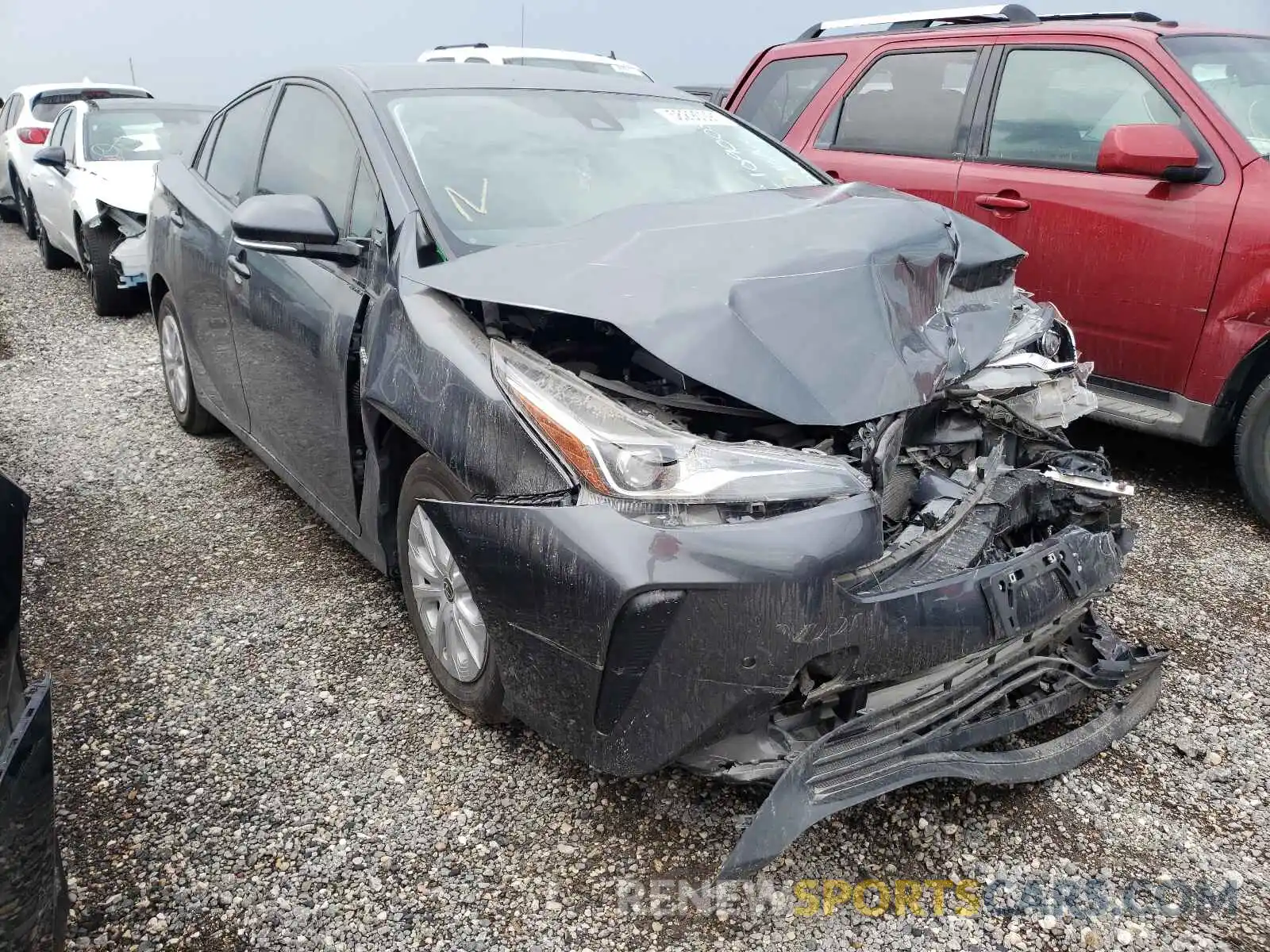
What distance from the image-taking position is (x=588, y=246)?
2379 mm

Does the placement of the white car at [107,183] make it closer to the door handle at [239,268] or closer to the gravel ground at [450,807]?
the door handle at [239,268]

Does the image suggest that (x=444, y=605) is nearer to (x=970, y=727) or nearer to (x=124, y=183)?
(x=970, y=727)

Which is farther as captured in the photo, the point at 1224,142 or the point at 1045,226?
the point at 1045,226

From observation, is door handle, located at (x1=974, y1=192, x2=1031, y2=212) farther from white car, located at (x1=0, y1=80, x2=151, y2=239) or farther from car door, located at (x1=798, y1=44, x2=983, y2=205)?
white car, located at (x1=0, y1=80, x2=151, y2=239)

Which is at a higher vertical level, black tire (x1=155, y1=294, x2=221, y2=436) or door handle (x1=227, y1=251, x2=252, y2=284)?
door handle (x1=227, y1=251, x2=252, y2=284)

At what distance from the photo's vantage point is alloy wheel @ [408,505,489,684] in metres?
2.47

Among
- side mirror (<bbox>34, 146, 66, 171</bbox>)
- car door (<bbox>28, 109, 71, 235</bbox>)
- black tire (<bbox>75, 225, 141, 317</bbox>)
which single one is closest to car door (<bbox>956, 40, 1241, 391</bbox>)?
black tire (<bbox>75, 225, 141, 317</bbox>)

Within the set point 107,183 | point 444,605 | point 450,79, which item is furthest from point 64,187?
point 444,605

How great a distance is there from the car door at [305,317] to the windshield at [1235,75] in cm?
324

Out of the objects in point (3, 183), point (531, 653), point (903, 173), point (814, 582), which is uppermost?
point (903, 173)

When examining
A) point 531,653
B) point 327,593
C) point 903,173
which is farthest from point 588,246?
point 903,173

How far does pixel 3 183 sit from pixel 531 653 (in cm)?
1377

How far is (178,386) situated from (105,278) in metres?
3.37

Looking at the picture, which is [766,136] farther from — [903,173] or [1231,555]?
[1231,555]
